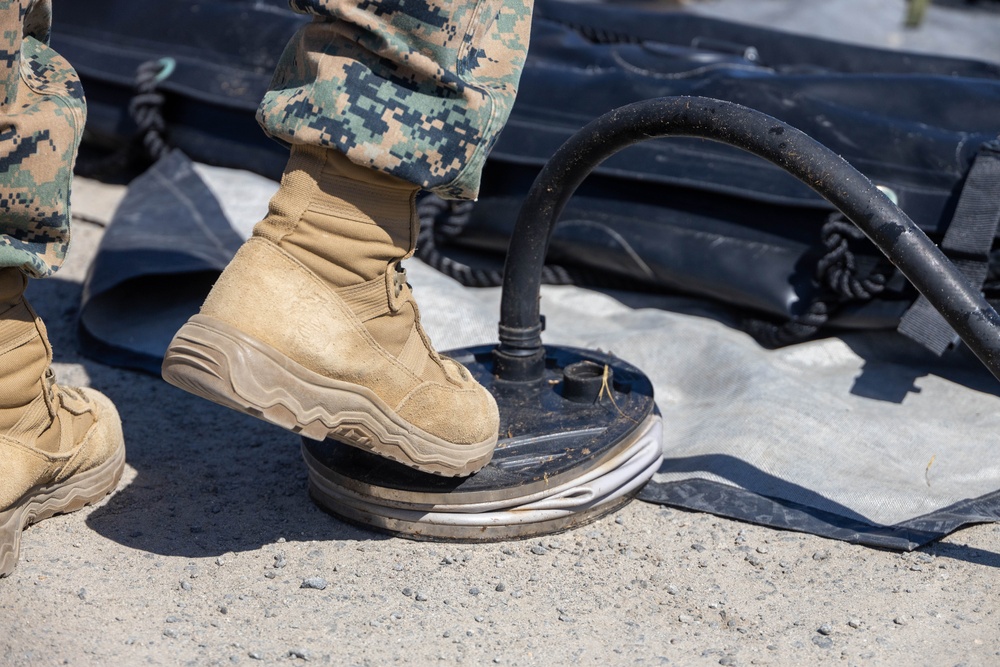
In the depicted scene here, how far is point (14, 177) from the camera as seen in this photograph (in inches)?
50.8

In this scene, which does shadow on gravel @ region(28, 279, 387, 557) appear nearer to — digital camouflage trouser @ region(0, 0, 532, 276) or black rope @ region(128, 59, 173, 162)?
digital camouflage trouser @ region(0, 0, 532, 276)

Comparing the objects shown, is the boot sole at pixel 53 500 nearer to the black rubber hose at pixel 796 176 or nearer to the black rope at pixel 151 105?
the black rubber hose at pixel 796 176

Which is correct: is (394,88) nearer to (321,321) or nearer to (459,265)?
(321,321)

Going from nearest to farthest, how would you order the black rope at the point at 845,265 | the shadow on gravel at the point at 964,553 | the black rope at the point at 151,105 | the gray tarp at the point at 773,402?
the shadow on gravel at the point at 964,553
the gray tarp at the point at 773,402
the black rope at the point at 845,265
the black rope at the point at 151,105

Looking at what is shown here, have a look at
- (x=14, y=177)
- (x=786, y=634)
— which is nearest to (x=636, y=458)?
(x=786, y=634)

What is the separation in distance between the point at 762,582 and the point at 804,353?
2.97 feet

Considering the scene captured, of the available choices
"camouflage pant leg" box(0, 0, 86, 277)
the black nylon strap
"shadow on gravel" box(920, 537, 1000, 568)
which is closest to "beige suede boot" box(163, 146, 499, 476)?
"camouflage pant leg" box(0, 0, 86, 277)

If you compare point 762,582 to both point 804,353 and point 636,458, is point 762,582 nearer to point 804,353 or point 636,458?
point 636,458

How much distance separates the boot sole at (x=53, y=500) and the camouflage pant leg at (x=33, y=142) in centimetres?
34

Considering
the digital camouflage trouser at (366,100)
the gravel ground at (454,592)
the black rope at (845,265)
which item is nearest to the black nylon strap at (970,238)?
the black rope at (845,265)

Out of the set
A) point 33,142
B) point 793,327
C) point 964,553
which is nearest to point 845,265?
point 793,327

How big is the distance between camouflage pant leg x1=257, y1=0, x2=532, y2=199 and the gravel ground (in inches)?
22.7

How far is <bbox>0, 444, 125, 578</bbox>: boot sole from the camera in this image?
1386mm

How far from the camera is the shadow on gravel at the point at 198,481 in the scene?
154 centimetres
